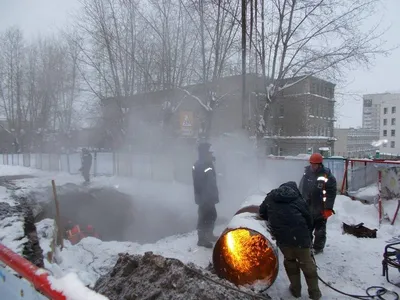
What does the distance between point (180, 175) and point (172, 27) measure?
256 inches

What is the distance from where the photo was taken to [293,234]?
11.7ft

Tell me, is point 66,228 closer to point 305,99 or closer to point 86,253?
point 86,253

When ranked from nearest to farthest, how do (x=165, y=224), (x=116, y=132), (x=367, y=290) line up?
(x=367, y=290) → (x=165, y=224) → (x=116, y=132)

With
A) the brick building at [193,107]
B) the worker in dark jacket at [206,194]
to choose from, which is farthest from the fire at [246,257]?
the brick building at [193,107]

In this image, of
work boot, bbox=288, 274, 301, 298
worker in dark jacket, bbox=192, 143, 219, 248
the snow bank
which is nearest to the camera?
the snow bank

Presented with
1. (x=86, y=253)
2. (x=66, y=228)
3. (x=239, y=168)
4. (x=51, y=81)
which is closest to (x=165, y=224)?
(x=66, y=228)

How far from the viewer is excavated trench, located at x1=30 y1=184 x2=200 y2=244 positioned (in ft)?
25.5

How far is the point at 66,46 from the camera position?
1916 centimetres

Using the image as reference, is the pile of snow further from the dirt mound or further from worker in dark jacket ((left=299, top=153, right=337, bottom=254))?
the dirt mound

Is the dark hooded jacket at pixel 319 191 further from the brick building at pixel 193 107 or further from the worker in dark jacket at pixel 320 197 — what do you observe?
the brick building at pixel 193 107

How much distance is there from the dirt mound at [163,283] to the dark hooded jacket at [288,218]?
33.2 inches

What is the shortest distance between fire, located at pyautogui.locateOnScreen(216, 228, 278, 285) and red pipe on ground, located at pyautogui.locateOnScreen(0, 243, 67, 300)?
8.09 ft

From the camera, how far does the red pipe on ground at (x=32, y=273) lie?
145 cm

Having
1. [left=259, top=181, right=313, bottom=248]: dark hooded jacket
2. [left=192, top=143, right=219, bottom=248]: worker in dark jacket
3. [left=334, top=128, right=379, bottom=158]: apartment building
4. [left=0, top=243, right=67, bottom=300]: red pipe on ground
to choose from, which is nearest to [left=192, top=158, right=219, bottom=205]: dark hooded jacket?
[left=192, top=143, right=219, bottom=248]: worker in dark jacket
